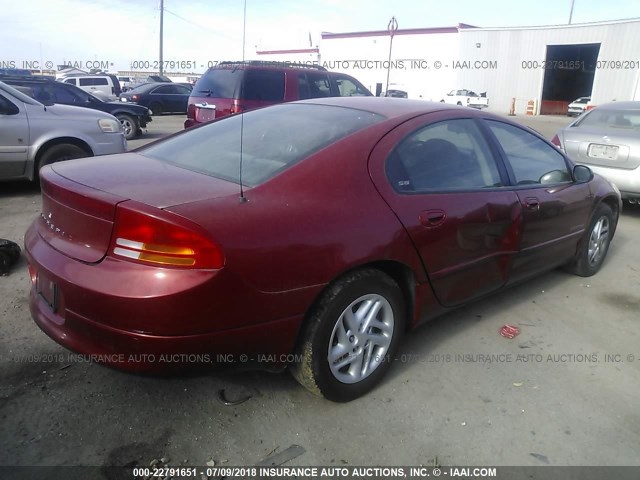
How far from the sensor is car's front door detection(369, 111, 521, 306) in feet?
8.91

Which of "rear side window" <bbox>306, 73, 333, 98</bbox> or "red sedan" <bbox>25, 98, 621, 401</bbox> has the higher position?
"rear side window" <bbox>306, 73, 333, 98</bbox>

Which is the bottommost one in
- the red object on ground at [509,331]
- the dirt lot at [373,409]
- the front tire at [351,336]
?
the dirt lot at [373,409]

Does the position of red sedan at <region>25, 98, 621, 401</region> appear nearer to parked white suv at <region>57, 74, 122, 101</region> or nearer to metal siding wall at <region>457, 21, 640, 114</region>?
parked white suv at <region>57, 74, 122, 101</region>

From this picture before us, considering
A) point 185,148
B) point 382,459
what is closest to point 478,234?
point 382,459

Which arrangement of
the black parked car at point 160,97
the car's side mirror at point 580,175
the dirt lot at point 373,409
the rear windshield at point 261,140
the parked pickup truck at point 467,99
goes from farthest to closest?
the parked pickup truck at point 467,99
the black parked car at point 160,97
the car's side mirror at point 580,175
the rear windshield at point 261,140
the dirt lot at point 373,409

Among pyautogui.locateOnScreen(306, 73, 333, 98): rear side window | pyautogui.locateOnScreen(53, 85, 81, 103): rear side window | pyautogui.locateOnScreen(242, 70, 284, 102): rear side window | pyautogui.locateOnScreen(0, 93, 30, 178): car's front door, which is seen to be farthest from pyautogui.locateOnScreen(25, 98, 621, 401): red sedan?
pyautogui.locateOnScreen(53, 85, 81, 103): rear side window

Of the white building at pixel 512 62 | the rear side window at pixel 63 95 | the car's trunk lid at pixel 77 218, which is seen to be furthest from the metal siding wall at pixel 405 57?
the car's trunk lid at pixel 77 218

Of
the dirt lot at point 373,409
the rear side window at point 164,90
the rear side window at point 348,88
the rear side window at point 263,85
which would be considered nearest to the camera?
the dirt lot at point 373,409

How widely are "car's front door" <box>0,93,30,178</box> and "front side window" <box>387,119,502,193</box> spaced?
527 cm

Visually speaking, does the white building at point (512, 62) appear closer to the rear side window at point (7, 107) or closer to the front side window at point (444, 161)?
the rear side window at point (7, 107)

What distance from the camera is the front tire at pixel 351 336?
94.5 inches

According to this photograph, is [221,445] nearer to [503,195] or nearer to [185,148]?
[185,148]

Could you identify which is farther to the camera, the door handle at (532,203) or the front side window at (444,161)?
the door handle at (532,203)

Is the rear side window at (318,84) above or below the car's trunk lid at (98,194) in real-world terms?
above
